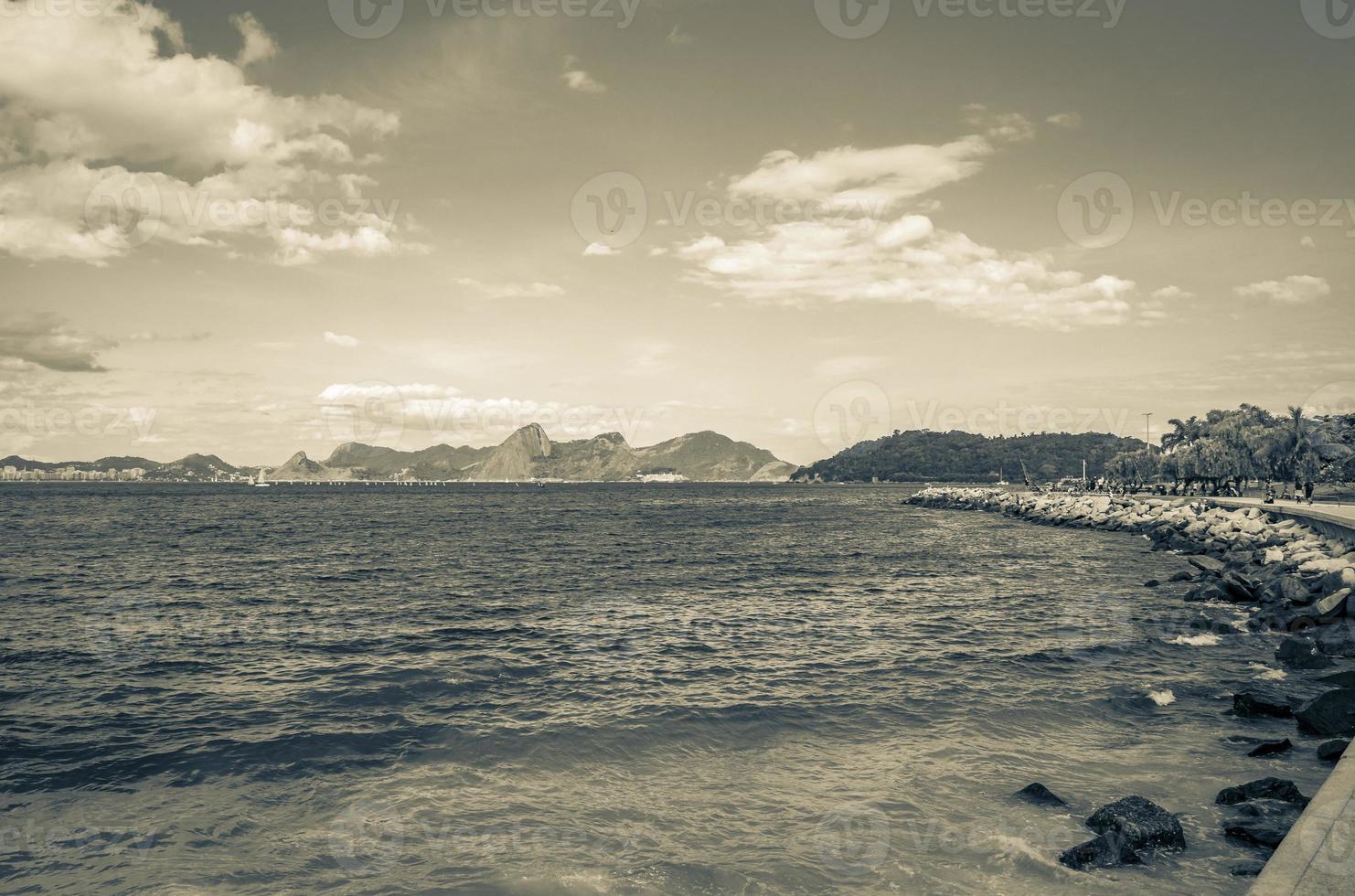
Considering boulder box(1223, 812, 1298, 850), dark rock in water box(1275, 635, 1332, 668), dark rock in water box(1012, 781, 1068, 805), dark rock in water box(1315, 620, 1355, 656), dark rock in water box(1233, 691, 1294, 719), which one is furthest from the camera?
dark rock in water box(1315, 620, 1355, 656)

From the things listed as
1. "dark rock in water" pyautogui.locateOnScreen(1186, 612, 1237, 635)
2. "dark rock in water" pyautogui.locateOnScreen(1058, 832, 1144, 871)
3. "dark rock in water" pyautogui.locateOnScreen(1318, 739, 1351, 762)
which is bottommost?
"dark rock in water" pyautogui.locateOnScreen(1186, 612, 1237, 635)

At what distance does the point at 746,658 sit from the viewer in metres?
22.1

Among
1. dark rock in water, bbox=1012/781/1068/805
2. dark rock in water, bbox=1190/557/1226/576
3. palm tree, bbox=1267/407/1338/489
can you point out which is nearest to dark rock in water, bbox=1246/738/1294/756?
dark rock in water, bbox=1012/781/1068/805

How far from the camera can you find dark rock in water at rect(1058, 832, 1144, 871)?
995cm

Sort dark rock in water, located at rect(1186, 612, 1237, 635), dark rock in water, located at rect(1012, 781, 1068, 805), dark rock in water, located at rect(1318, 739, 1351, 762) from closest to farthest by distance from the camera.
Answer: dark rock in water, located at rect(1012, 781, 1068, 805) < dark rock in water, located at rect(1318, 739, 1351, 762) < dark rock in water, located at rect(1186, 612, 1237, 635)

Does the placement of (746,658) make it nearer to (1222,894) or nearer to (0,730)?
(1222,894)

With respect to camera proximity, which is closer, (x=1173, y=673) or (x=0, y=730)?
(x=0, y=730)

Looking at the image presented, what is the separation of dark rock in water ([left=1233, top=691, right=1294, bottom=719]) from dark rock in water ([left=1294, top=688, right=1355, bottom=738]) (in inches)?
56.7

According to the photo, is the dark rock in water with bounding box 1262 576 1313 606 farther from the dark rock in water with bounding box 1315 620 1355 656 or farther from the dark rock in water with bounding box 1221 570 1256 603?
the dark rock in water with bounding box 1315 620 1355 656

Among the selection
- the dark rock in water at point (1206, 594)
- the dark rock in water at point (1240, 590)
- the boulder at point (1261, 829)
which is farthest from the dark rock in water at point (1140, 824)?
the dark rock in water at point (1240, 590)

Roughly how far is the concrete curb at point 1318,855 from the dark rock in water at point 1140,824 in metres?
2.10

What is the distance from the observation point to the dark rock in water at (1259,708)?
15938 millimetres

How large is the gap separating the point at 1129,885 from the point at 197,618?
31479 mm

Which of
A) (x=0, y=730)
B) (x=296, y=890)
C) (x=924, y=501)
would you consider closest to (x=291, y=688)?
(x=0, y=730)
